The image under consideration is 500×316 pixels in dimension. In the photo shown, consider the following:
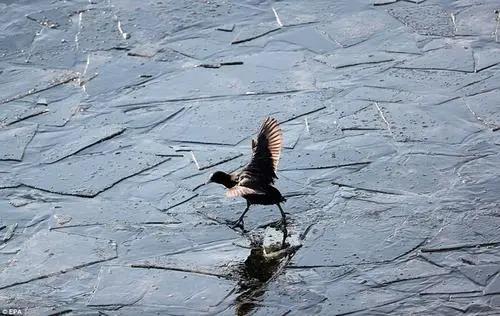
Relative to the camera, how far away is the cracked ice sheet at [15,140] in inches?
314

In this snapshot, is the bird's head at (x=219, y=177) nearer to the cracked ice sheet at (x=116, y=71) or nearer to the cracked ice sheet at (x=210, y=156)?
the cracked ice sheet at (x=210, y=156)

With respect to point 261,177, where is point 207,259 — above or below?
below

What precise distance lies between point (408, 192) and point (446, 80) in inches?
Result: 75.3

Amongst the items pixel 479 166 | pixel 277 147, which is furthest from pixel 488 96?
pixel 277 147

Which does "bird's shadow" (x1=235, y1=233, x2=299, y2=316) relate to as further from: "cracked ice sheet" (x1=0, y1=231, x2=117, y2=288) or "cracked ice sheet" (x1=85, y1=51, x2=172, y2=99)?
"cracked ice sheet" (x1=85, y1=51, x2=172, y2=99)

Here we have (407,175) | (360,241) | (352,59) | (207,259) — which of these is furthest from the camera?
(352,59)

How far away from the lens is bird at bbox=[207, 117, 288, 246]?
21.7 feet

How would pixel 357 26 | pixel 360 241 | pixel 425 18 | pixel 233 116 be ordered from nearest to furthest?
pixel 360 241
pixel 233 116
pixel 357 26
pixel 425 18

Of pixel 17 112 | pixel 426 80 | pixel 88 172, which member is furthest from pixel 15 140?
pixel 426 80

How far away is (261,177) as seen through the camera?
6.74 metres

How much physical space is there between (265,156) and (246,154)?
37.4 inches

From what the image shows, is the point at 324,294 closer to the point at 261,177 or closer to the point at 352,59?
the point at 261,177

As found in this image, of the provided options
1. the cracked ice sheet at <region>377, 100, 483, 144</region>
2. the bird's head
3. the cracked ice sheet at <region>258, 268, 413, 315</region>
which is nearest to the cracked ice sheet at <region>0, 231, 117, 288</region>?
the bird's head

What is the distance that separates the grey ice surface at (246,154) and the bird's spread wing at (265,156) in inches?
15.3
